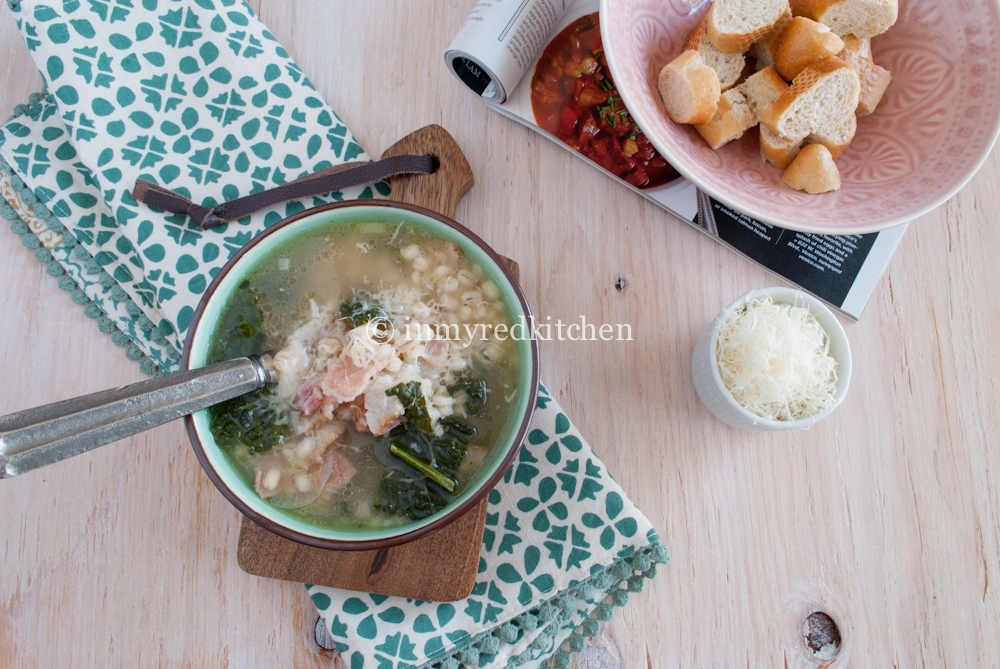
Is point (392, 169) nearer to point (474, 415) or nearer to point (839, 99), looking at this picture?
point (474, 415)

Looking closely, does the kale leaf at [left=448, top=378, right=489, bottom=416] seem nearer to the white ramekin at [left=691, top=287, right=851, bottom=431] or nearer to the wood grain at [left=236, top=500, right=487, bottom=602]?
the wood grain at [left=236, top=500, right=487, bottom=602]

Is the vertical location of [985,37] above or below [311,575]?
above

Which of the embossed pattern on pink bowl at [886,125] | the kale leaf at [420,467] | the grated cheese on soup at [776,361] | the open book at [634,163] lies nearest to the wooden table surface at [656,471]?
the open book at [634,163]

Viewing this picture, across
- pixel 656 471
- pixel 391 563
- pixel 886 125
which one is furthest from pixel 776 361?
pixel 391 563

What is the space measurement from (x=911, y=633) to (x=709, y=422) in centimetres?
71

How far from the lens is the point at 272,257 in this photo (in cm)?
129

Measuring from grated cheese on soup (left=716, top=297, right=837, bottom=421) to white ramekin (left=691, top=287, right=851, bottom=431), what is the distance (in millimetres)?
13

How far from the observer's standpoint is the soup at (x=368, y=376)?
1222 mm

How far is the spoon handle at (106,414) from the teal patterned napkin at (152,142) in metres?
0.45

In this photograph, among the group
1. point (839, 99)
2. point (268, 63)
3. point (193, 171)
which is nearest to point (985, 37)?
point (839, 99)

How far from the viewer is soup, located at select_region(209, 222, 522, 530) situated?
4.01ft

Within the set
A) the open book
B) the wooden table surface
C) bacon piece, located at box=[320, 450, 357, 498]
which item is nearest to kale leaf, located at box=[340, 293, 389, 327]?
bacon piece, located at box=[320, 450, 357, 498]

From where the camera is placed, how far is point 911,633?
1.50m

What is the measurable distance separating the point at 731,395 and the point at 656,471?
0.97 feet
